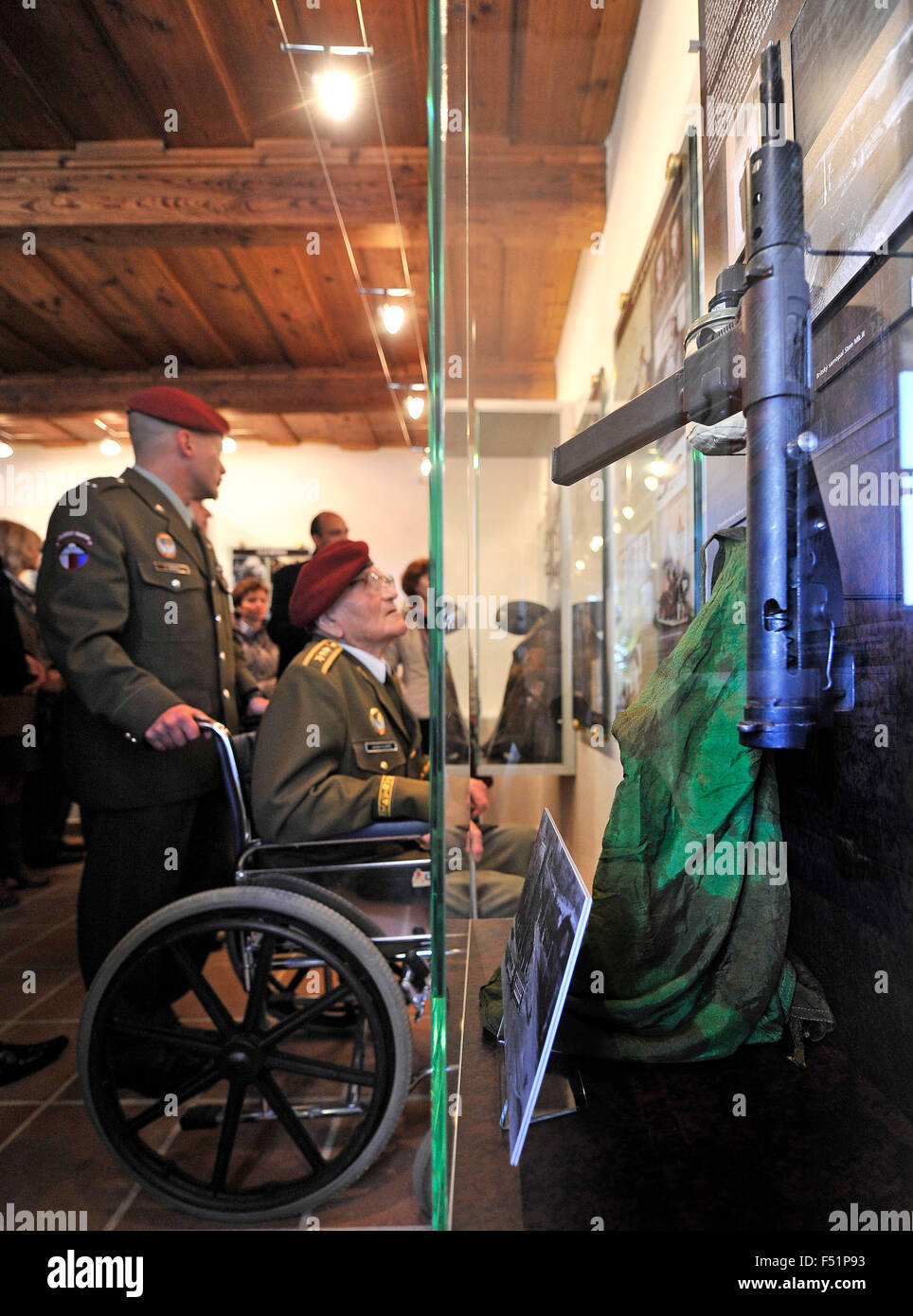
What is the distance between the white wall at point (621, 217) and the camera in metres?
0.38

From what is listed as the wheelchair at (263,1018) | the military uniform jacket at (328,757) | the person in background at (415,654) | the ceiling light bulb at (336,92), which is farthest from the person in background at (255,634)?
the wheelchair at (263,1018)

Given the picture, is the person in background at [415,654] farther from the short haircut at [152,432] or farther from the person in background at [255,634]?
the person in background at [255,634]

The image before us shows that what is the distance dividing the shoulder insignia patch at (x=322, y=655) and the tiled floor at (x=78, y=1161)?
846 millimetres

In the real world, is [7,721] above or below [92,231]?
below

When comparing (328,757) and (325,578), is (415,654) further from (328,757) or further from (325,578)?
(328,757)

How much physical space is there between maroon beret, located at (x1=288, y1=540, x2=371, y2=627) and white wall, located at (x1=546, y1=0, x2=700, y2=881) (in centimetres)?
128

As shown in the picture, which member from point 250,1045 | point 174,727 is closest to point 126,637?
point 174,727

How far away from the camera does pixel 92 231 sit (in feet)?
11.3

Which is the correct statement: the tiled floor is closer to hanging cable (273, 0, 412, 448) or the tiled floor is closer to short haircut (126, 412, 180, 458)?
short haircut (126, 412, 180, 458)

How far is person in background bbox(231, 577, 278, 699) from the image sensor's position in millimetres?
4289

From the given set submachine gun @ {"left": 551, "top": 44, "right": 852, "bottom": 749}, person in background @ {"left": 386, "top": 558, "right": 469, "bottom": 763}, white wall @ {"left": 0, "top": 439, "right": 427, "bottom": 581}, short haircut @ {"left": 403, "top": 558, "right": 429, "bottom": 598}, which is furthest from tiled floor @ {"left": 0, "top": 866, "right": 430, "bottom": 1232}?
white wall @ {"left": 0, "top": 439, "right": 427, "bottom": 581}

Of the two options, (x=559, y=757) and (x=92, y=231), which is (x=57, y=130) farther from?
(x=559, y=757)
